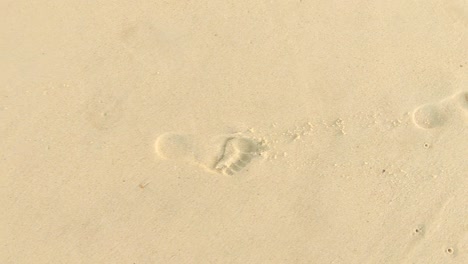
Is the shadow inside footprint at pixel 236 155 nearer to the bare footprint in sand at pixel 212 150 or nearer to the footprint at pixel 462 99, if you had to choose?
the bare footprint in sand at pixel 212 150

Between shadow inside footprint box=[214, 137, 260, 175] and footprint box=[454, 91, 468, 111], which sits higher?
footprint box=[454, 91, 468, 111]

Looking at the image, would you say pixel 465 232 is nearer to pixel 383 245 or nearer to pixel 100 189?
pixel 383 245

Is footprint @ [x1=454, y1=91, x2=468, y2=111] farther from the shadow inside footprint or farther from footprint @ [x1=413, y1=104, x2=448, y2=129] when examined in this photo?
the shadow inside footprint

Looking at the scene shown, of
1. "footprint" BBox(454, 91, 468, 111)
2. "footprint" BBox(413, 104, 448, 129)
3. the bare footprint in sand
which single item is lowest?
the bare footprint in sand

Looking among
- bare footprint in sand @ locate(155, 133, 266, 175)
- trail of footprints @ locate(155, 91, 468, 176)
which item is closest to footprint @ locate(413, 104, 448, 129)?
trail of footprints @ locate(155, 91, 468, 176)

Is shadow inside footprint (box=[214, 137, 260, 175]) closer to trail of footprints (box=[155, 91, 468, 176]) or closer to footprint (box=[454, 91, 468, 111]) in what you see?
trail of footprints (box=[155, 91, 468, 176])

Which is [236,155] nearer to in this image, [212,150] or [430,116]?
[212,150]

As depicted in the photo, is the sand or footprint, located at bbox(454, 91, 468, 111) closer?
the sand

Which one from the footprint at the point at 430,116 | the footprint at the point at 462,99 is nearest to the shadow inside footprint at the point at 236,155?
the footprint at the point at 430,116
